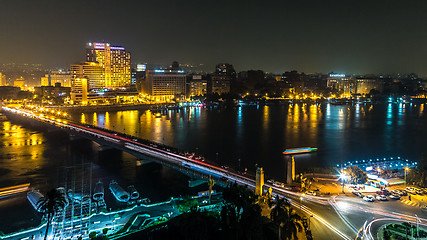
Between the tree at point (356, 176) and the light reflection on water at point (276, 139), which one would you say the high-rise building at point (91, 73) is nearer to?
the light reflection on water at point (276, 139)

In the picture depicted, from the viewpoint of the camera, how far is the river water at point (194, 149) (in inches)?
561

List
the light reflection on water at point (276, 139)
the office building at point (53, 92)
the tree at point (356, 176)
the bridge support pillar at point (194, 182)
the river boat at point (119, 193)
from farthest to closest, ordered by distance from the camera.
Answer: the office building at point (53, 92) → the light reflection on water at point (276, 139) → the bridge support pillar at point (194, 182) → the river boat at point (119, 193) → the tree at point (356, 176)

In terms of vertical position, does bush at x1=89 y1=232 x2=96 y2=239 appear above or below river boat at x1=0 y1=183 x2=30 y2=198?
above

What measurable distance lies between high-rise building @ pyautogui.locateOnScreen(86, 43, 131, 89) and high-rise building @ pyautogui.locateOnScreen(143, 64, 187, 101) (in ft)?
20.3

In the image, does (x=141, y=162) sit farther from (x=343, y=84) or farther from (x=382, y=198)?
(x=343, y=84)

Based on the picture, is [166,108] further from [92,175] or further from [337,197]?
[337,197]

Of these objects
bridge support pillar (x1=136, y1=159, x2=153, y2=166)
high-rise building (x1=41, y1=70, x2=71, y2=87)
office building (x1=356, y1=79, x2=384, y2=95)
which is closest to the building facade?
high-rise building (x1=41, y1=70, x2=71, y2=87)

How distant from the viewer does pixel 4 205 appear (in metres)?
11.9

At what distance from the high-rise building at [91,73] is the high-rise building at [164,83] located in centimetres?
829

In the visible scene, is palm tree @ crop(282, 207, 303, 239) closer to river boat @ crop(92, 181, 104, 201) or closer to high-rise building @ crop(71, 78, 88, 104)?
river boat @ crop(92, 181, 104, 201)

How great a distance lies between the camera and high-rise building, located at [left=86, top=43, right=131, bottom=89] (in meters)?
63.3

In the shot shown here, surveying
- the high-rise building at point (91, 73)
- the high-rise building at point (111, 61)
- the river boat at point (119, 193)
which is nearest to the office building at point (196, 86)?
the high-rise building at point (111, 61)

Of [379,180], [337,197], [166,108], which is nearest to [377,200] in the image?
[337,197]

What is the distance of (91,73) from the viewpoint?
57.5 m
